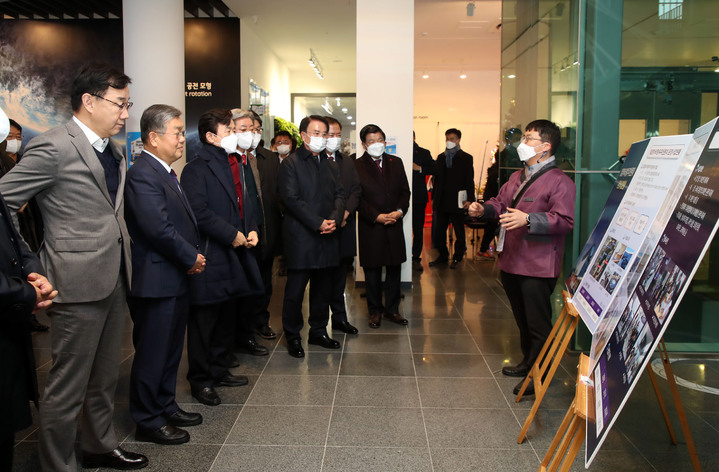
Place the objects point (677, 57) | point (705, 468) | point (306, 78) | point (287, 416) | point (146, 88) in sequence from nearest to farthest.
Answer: point (705, 468) → point (287, 416) → point (677, 57) → point (146, 88) → point (306, 78)

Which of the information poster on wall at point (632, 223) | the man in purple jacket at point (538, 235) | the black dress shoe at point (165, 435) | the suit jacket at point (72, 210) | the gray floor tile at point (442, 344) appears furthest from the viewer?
the gray floor tile at point (442, 344)

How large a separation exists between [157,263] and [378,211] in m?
2.70

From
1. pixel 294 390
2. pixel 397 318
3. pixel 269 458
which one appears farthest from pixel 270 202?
pixel 269 458

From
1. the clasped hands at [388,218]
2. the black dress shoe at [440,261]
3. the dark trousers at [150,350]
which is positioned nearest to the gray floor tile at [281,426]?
the dark trousers at [150,350]

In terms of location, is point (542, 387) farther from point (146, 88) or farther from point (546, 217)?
point (146, 88)

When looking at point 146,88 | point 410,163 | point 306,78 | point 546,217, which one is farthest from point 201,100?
point 546,217

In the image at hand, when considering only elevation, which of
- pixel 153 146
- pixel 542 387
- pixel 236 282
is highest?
pixel 153 146

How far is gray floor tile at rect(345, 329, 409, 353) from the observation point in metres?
4.76

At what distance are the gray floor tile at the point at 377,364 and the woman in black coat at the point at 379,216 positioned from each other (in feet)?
2.75

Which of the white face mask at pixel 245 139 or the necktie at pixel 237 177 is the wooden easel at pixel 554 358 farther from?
the white face mask at pixel 245 139

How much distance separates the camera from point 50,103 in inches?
398

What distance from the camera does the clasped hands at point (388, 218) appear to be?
17.3ft

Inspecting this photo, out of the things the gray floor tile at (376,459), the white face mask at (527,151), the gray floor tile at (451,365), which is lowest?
the gray floor tile at (451,365)

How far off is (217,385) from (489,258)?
6363 mm
